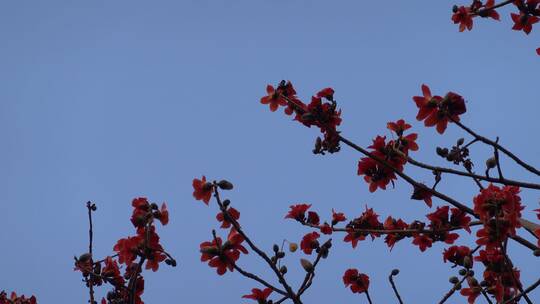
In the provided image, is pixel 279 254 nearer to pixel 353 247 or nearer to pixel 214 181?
pixel 214 181

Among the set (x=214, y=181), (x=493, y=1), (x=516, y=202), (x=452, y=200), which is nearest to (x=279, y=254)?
(x=214, y=181)

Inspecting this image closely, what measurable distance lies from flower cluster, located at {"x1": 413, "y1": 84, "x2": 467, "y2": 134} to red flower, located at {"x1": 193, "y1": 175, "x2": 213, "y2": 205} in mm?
1326

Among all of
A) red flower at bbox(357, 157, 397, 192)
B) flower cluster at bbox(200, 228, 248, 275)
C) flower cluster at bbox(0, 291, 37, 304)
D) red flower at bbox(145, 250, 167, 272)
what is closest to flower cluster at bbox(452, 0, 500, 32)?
red flower at bbox(357, 157, 397, 192)

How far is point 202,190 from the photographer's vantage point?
280 centimetres

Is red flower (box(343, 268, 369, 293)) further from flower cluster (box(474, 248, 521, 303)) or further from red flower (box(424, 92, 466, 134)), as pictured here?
red flower (box(424, 92, 466, 134))

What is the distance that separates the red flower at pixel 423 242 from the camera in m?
3.46

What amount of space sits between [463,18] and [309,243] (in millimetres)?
2142

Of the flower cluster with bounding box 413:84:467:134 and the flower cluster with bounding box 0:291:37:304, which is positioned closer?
the flower cluster with bounding box 413:84:467:134

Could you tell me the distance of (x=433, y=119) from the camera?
2.95 meters

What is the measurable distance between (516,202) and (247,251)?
152cm

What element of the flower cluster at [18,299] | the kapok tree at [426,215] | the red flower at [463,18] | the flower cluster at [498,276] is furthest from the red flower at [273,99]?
the flower cluster at [18,299]

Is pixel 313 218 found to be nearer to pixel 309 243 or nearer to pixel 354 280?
pixel 309 243

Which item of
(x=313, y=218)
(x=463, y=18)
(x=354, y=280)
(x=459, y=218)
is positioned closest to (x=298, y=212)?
(x=313, y=218)

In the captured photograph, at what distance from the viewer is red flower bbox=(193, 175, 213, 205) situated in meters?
2.78
